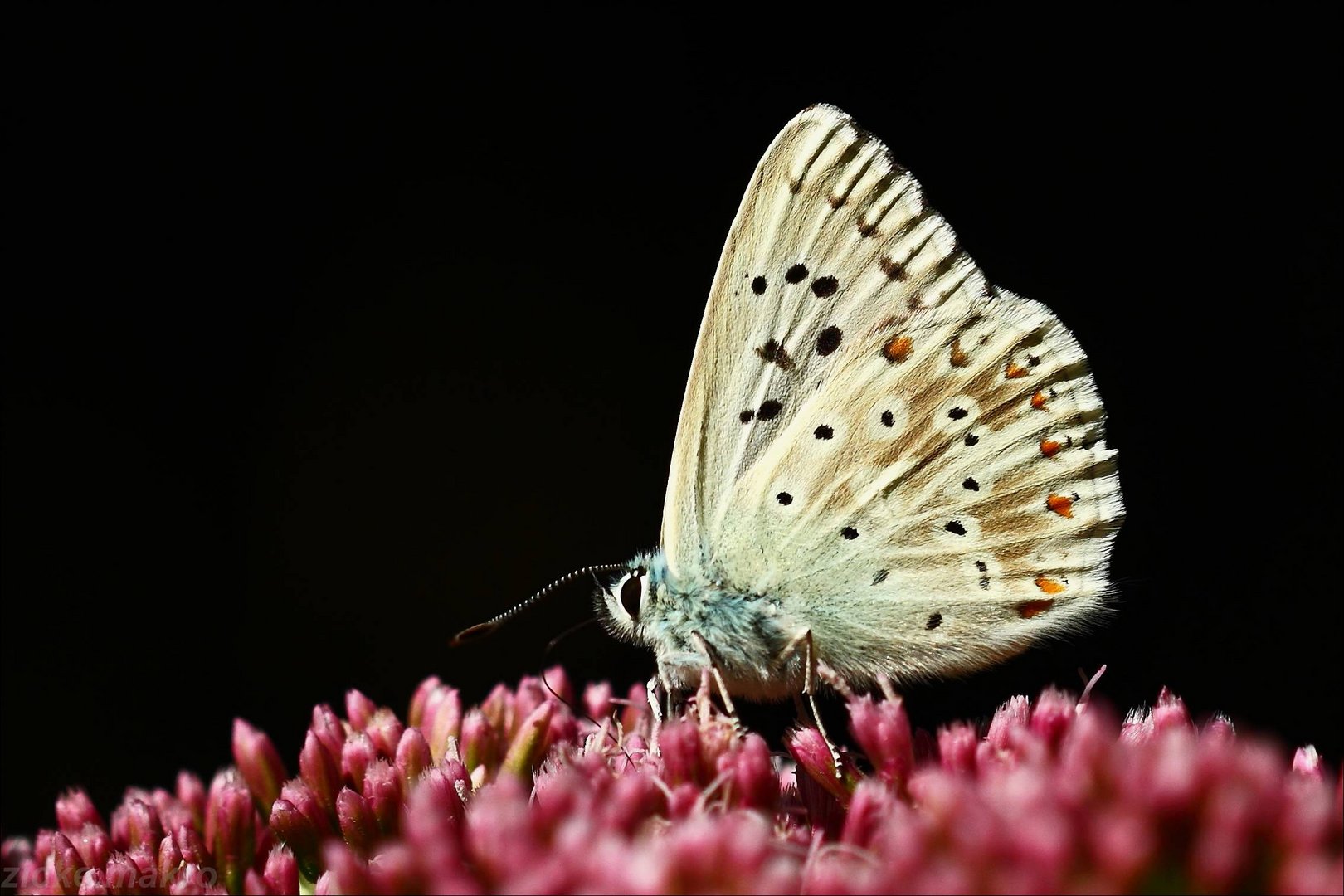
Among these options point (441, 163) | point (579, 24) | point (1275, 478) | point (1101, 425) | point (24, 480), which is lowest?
point (1275, 478)

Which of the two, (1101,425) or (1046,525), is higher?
(1101,425)

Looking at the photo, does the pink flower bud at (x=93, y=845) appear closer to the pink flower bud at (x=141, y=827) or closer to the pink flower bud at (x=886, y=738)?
the pink flower bud at (x=141, y=827)

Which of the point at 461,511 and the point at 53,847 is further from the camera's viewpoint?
the point at 461,511

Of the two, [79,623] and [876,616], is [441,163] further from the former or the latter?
[876,616]

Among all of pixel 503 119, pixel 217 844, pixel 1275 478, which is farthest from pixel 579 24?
pixel 217 844

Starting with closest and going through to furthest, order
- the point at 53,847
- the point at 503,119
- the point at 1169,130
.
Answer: the point at 53,847
the point at 1169,130
the point at 503,119

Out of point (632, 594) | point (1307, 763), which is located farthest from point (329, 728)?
point (1307, 763)

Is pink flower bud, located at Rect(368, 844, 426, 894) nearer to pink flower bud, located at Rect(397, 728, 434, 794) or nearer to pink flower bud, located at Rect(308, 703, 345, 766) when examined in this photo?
pink flower bud, located at Rect(397, 728, 434, 794)
